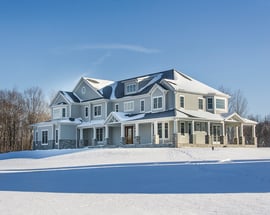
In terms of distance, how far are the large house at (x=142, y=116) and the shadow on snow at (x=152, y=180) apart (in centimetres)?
1718

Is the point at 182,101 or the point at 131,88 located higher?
the point at 131,88

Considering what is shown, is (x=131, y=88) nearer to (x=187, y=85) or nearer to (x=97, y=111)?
(x=97, y=111)

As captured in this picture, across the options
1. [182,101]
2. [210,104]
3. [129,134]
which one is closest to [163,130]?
[182,101]

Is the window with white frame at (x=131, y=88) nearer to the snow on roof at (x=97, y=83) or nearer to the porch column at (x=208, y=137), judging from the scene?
the snow on roof at (x=97, y=83)

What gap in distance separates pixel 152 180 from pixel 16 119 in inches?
1856

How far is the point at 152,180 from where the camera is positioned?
13703 millimetres

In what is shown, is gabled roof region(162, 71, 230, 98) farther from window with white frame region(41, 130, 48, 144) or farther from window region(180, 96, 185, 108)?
window with white frame region(41, 130, 48, 144)

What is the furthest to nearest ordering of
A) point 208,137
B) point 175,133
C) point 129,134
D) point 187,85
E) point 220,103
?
point 129,134 < point 220,103 < point 187,85 < point 208,137 < point 175,133

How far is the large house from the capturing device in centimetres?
3544

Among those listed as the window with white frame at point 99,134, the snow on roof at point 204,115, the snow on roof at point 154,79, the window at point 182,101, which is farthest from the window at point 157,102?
the window with white frame at point 99,134

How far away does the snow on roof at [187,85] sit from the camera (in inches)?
1454

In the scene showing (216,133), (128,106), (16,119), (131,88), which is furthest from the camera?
(16,119)
